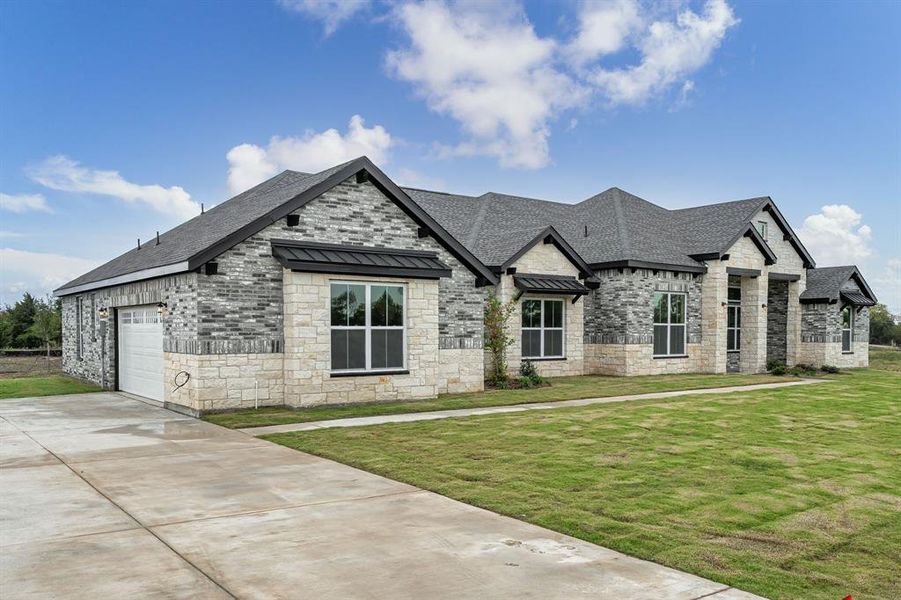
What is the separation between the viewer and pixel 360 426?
41.6ft

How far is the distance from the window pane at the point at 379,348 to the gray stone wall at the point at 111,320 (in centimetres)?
412

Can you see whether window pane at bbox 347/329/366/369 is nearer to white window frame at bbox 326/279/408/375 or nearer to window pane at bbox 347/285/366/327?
white window frame at bbox 326/279/408/375

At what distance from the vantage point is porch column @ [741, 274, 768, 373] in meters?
28.3

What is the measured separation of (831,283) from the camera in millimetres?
31219

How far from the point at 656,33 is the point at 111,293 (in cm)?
1918

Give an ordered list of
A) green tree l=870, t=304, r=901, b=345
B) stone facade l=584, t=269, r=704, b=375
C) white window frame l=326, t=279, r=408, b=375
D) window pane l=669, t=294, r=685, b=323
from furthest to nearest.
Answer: green tree l=870, t=304, r=901, b=345 → window pane l=669, t=294, r=685, b=323 → stone facade l=584, t=269, r=704, b=375 → white window frame l=326, t=279, r=408, b=375

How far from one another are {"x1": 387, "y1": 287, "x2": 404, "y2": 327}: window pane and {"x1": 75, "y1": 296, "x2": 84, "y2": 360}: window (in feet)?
42.1

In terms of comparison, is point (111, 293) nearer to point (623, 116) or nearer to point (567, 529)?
point (567, 529)

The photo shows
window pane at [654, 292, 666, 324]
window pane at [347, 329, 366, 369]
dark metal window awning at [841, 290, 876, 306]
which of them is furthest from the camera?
dark metal window awning at [841, 290, 876, 306]

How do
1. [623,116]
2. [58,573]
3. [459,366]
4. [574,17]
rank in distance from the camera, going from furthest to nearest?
[623,116] < [574,17] < [459,366] < [58,573]

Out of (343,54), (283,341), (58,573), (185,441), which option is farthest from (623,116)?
(58,573)

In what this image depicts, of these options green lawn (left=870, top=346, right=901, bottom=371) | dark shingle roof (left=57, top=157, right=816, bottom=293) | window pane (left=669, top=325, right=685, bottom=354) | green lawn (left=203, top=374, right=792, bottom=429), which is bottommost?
green lawn (left=870, top=346, right=901, bottom=371)

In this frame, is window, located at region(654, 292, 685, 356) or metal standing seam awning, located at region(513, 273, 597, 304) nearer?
metal standing seam awning, located at region(513, 273, 597, 304)

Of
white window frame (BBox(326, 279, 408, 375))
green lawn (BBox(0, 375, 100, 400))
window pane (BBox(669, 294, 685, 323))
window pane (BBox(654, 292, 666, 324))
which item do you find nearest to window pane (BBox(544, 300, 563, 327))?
window pane (BBox(654, 292, 666, 324))
